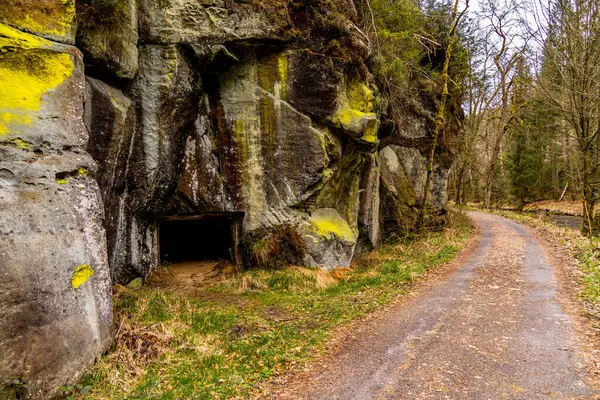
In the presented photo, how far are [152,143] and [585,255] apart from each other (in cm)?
1349

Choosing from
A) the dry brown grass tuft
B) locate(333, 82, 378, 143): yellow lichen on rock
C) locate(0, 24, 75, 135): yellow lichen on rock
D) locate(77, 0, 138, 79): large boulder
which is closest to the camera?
locate(0, 24, 75, 135): yellow lichen on rock

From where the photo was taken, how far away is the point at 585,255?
11938 mm

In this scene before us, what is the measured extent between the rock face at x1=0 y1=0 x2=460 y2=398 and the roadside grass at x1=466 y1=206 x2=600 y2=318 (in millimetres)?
6322

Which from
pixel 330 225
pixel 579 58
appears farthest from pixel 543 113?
pixel 330 225

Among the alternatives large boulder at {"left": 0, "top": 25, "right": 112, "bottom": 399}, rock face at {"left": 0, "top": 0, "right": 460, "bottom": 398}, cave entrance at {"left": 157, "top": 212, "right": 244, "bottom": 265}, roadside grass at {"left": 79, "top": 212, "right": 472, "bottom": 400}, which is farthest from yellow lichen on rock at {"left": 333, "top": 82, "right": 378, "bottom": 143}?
large boulder at {"left": 0, "top": 25, "right": 112, "bottom": 399}

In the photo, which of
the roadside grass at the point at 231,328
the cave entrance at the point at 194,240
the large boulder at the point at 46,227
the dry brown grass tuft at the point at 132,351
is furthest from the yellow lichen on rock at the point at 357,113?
the dry brown grass tuft at the point at 132,351

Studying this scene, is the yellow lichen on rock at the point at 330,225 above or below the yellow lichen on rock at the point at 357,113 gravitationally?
below

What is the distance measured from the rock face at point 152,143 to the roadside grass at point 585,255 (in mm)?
6322

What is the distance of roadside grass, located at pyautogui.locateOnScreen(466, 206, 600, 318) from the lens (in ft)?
26.4

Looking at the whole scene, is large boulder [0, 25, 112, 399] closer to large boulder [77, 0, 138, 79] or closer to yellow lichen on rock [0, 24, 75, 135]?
yellow lichen on rock [0, 24, 75, 135]

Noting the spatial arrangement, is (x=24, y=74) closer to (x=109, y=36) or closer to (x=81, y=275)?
(x=81, y=275)

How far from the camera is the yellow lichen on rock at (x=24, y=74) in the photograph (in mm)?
4969

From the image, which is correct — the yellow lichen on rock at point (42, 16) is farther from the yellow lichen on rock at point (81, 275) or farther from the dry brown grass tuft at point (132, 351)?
the dry brown grass tuft at point (132, 351)

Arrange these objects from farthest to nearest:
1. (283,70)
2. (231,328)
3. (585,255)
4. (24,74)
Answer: (585,255)
(283,70)
(231,328)
(24,74)
